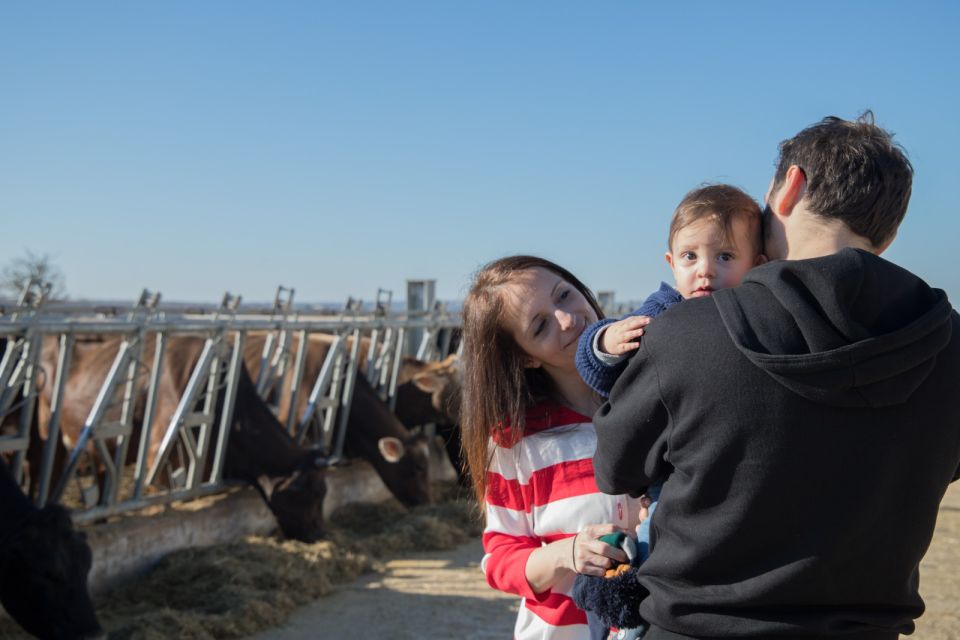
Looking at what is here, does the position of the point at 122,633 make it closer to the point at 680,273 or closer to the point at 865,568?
the point at 680,273

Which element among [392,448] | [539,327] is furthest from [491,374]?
[392,448]

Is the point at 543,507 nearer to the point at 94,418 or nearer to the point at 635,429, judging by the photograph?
the point at 635,429

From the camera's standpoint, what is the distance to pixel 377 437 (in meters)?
9.66

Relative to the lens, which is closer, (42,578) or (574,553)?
(574,553)

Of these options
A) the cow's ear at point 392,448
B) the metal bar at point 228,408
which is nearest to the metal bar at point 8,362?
the metal bar at point 228,408

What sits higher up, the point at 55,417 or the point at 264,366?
the point at 264,366

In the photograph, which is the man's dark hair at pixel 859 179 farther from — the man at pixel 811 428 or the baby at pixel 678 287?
the baby at pixel 678 287

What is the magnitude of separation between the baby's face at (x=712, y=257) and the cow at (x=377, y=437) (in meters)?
6.94

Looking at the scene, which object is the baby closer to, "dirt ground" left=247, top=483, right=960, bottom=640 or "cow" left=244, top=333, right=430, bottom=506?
"dirt ground" left=247, top=483, right=960, bottom=640

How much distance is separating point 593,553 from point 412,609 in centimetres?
477

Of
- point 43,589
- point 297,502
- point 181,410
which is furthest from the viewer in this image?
point 297,502

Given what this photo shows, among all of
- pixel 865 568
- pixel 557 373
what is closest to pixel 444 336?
pixel 557 373

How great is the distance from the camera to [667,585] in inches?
60.4

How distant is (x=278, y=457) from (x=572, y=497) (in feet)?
20.4
